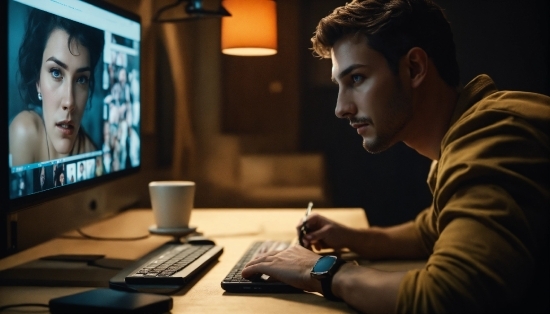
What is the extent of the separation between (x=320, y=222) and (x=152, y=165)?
1.40m

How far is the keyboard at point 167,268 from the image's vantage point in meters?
1.08

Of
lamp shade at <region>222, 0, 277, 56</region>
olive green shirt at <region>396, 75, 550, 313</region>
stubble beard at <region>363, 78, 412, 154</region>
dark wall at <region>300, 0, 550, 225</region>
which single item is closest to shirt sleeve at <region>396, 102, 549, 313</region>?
olive green shirt at <region>396, 75, 550, 313</region>

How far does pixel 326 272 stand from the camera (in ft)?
3.30

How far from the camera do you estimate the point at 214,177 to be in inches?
106

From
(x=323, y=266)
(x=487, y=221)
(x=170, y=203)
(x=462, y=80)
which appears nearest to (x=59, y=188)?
Answer: (x=170, y=203)

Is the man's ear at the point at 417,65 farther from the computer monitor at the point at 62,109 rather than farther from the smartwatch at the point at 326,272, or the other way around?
the computer monitor at the point at 62,109

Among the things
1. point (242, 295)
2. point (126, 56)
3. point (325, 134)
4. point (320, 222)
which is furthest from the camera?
point (325, 134)

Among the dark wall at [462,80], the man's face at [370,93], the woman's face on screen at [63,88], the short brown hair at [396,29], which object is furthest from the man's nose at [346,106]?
the dark wall at [462,80]

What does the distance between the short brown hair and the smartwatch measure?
0.42 metres

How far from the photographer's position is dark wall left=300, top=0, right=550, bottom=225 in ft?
8.50

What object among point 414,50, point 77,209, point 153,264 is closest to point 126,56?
point 77,209

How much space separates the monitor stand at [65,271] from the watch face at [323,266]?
0.39 meters

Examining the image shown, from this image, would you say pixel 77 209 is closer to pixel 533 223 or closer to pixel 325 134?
pixel 325 134

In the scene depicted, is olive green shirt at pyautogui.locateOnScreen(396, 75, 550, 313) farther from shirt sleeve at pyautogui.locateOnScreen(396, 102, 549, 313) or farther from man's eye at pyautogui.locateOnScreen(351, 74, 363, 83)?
man's eye at pyautogui.locateOnScreen(351, 74, 363, 83)
